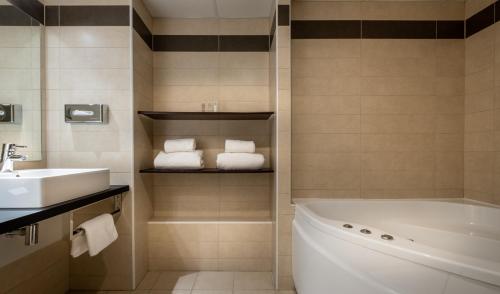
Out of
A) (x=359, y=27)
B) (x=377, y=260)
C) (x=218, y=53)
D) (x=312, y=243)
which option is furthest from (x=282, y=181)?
(x=359, y=27)

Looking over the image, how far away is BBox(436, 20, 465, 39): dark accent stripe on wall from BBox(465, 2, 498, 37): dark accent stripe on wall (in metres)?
0.04

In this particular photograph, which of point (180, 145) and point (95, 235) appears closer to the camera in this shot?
point (95, 235)

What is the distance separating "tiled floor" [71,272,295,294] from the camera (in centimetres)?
191

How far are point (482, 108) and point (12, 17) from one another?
345cm

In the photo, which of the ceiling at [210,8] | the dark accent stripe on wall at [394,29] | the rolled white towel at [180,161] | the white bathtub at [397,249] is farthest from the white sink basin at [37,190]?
the dark accent stripe on wall at [394,29]

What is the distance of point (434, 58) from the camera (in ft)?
7.13

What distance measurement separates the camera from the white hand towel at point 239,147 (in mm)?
2141

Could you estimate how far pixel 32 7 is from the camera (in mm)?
1785

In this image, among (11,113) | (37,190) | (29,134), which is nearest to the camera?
(37,190)

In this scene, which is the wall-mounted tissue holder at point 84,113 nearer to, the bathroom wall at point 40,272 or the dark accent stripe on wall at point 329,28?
the bathroom wall at point 40,272

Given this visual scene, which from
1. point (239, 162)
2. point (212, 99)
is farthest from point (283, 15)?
point (239, 162)

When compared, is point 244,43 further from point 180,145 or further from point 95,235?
point 95,235

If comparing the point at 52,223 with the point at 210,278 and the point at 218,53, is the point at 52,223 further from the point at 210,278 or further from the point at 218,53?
the point at 218,53

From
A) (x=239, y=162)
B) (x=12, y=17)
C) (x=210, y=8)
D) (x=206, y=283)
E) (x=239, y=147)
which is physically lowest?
(x=206, y=283)
